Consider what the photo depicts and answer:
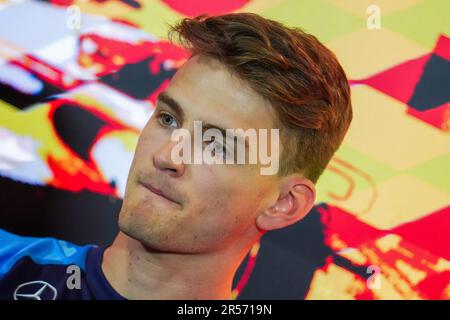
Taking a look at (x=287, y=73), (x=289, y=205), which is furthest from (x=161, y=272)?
(x=287, y=73)

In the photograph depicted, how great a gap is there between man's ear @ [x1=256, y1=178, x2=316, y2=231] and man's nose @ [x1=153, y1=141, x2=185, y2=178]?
0.94ft

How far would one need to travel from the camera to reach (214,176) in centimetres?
158

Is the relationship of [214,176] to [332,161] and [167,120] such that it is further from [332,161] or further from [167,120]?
[332,161]

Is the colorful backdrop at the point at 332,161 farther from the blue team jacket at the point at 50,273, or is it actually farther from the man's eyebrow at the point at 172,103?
the man's eyebrow at the point at 172,103

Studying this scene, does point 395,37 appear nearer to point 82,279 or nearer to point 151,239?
point 151,239

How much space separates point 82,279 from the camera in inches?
67.6

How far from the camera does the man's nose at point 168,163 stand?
1530 millimetres

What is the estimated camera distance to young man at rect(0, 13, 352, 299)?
5.11ft

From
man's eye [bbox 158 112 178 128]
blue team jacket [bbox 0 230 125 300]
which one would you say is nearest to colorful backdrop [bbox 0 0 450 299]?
blue team jacket [bbox 0 230 125 300]

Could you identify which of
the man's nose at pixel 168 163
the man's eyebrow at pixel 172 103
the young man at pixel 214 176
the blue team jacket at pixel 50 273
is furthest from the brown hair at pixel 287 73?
the blue team jacket at pixel 50 273
